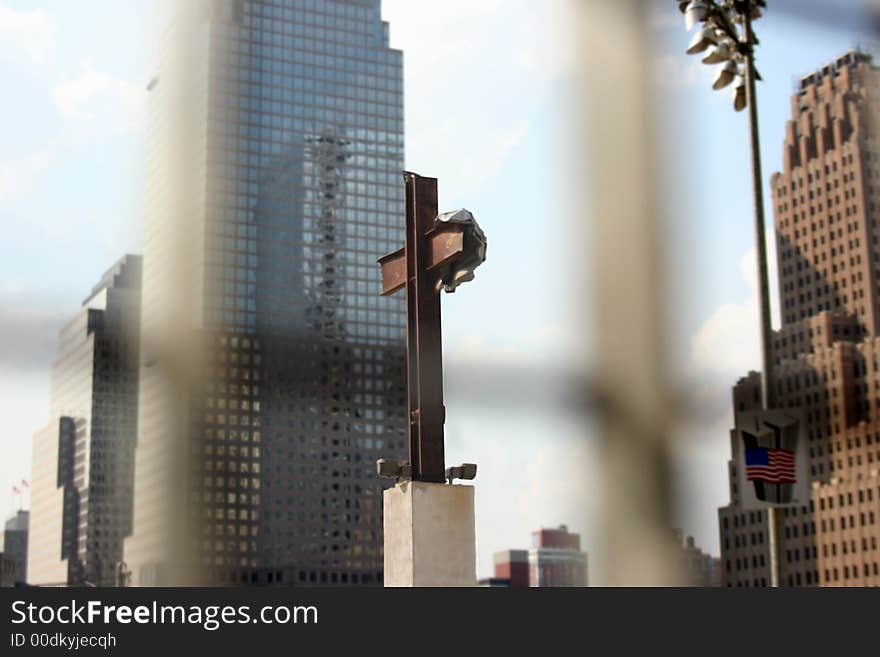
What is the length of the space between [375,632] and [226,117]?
7040 centimetres

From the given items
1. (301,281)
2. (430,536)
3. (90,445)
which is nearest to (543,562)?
(90,445)

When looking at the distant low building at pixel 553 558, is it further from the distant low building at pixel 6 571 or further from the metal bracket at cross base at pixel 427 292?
the metal bracket at cross base at pixel 427 292

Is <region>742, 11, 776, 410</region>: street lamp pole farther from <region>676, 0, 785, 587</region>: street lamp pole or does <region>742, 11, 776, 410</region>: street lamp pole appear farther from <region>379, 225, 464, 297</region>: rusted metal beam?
<region>379, 225, 464, 297</region>: rusted metal beam

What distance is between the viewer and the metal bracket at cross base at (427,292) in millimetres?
6172

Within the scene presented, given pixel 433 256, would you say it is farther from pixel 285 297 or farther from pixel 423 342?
pixel 285 297

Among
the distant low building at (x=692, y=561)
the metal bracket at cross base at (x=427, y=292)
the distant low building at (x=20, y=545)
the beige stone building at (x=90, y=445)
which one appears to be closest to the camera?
the metal bracket at cross base at (x=427, y=292)

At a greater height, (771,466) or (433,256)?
(433,256)

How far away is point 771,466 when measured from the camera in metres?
5.18

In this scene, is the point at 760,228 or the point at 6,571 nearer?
the point at 760,228

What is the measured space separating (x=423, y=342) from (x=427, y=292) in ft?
0.92

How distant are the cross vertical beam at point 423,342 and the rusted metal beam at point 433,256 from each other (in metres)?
0.06

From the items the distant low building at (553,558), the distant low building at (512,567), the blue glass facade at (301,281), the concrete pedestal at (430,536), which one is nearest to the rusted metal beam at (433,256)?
the concrete pedestal at (430,536)

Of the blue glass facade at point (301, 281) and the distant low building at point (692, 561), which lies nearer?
the distant low building at point (692, 561)

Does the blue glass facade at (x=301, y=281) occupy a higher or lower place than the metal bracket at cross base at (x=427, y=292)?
higher
